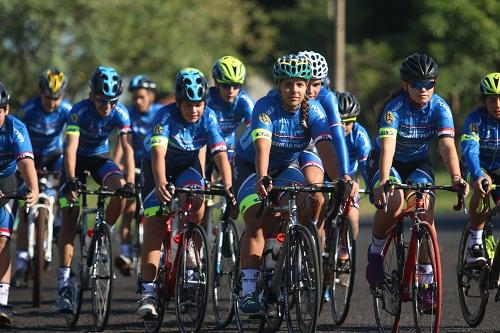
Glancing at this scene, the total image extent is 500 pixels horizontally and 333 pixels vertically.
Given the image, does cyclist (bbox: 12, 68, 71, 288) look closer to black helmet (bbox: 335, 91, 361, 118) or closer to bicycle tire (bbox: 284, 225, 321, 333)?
black helmet (bbox: 335, 91, 361, 118)

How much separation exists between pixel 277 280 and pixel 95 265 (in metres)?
2.33

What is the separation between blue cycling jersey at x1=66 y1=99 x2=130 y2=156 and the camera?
13.6m

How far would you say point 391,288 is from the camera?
10.9 meters

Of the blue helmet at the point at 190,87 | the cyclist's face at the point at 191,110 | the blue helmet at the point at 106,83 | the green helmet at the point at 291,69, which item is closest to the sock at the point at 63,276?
the blue helmet at the point at 106,83

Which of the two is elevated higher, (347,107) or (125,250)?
(347,107)

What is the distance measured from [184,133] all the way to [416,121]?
6.21 feet

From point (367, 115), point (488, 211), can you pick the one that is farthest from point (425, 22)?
point (488, 211)

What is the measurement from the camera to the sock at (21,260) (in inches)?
593

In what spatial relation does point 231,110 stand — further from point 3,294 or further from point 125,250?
point 3,294

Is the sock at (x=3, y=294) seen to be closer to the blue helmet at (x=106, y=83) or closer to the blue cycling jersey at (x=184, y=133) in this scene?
the blue cycling jersey at (x=184, y=133)

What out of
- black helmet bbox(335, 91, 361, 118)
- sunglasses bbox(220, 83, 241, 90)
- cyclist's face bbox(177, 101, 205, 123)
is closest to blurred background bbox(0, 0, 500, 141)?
sunglasses bbox(220, 83, 241, 90)

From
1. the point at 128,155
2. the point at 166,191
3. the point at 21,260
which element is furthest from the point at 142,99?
the point at 166,191

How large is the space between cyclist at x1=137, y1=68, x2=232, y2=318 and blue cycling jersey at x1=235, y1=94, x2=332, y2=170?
484 millimetres

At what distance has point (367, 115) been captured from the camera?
4884 centimetres
